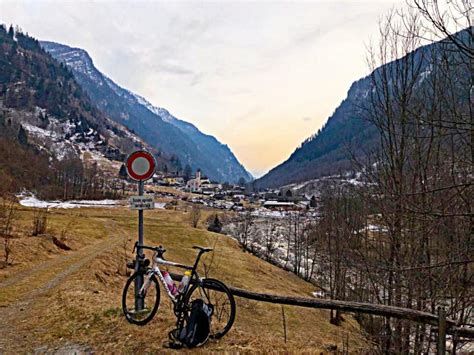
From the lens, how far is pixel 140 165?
6586mm

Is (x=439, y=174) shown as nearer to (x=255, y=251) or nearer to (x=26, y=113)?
(x=255, y=251)

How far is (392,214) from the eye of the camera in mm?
7402

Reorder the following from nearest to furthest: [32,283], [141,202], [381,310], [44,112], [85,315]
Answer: [381,310] < [141,202] < [85,315] < [32,283] < [44,112]

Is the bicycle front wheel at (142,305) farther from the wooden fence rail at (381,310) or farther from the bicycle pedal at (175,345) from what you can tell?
the wooden fence rail at (381,310)

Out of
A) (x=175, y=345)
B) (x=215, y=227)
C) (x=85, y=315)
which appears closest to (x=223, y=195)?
(x=215, y=227)

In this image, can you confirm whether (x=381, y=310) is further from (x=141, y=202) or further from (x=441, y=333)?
(x=141, y=202)

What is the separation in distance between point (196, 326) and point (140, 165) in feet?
9.63

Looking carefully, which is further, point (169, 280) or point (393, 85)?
point (393, 85)

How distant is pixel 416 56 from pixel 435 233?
387 centimetres

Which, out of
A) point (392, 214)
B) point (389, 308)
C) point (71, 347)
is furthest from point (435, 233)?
point (71, 347)

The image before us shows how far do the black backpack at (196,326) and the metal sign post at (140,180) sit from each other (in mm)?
1413

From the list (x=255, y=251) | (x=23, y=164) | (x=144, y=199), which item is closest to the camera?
(x=144, y=199)

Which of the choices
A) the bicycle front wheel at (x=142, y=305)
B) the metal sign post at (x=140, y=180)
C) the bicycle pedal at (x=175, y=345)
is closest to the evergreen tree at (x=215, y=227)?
the bicycle front wheel at (x=142, y=305)

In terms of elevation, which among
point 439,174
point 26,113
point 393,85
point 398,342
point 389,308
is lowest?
point 398,342
